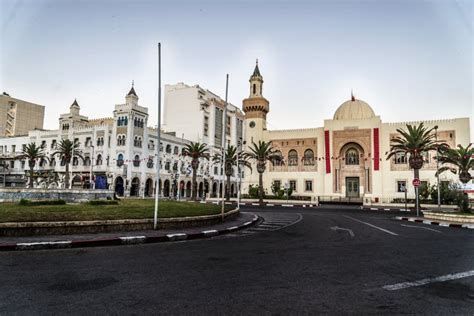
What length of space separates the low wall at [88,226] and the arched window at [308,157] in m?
45.7

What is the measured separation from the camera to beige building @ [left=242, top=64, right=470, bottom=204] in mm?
50312

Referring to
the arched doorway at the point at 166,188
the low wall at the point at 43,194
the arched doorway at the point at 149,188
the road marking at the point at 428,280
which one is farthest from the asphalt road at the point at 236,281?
→ the arched doorway at the point at 166,188

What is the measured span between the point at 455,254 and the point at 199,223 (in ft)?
29.9

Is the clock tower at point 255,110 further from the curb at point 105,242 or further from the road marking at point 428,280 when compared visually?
the road marking at point 428,280

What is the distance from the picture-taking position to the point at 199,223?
14.5 m

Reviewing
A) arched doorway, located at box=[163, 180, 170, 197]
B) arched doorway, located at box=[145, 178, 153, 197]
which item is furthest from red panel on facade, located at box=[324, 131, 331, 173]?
arched doorway, located at box=[145, 178, 153, 197]

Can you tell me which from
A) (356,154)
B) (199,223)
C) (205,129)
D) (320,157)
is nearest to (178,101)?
(205,129)

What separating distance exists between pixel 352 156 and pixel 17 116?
77830 mm

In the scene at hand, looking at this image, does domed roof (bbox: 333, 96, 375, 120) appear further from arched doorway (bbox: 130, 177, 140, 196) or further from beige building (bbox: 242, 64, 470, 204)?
arched doorway (bbox: 130, 177, 140, 196)

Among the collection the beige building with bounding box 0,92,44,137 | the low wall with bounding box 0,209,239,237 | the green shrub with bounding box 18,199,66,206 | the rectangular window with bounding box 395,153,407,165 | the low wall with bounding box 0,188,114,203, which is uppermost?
the beige building with bounding box 0,92,44,137

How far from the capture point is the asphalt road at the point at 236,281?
4.39 m

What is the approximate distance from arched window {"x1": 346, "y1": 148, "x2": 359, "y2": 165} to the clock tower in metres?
15.8

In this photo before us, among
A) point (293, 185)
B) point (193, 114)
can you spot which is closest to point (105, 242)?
point (293, 185)

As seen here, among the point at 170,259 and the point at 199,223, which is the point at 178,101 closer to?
the point at 199,223
